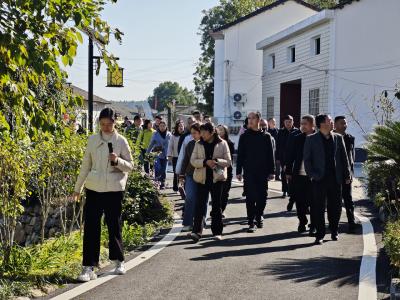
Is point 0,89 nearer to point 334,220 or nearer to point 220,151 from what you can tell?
point 220,151

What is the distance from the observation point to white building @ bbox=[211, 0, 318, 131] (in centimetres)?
4238

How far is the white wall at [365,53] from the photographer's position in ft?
75.1

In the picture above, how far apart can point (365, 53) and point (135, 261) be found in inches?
756

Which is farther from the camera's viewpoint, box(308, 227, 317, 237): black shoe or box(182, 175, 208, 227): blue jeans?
box(182, 175, 208, 227): blue jeans

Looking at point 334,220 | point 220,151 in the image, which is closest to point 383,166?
point 334,220

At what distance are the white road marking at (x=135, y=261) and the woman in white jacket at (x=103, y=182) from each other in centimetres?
22

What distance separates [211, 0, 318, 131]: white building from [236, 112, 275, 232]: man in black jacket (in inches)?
1309

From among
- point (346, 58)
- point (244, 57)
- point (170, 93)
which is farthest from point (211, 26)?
point (170, 93)

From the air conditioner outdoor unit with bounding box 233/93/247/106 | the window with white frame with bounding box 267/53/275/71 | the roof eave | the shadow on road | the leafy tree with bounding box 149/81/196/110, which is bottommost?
the shadow on road

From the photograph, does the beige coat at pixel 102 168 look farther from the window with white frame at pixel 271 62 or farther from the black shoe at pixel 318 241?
the window with white frame at pixel 271 62

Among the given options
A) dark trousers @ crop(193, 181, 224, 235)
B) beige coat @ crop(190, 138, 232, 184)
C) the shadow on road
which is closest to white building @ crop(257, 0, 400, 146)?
beige coat @ crop(190, 138, 232, 184)

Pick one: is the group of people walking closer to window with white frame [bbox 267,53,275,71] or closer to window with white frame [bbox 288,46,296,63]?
window with white frame [bbox 288,46,296,63]

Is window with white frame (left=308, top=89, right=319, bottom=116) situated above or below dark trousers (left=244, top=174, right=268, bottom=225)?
above

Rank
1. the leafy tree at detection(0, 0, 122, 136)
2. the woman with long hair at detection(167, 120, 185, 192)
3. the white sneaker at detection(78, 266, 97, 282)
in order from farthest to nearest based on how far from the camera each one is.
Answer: the woman with long hair at detection(167, 120, 185, 192), the white sneaker at detection(78, 266, 97, 282), the leafy tree at detection(0, 0, 122, 136)
